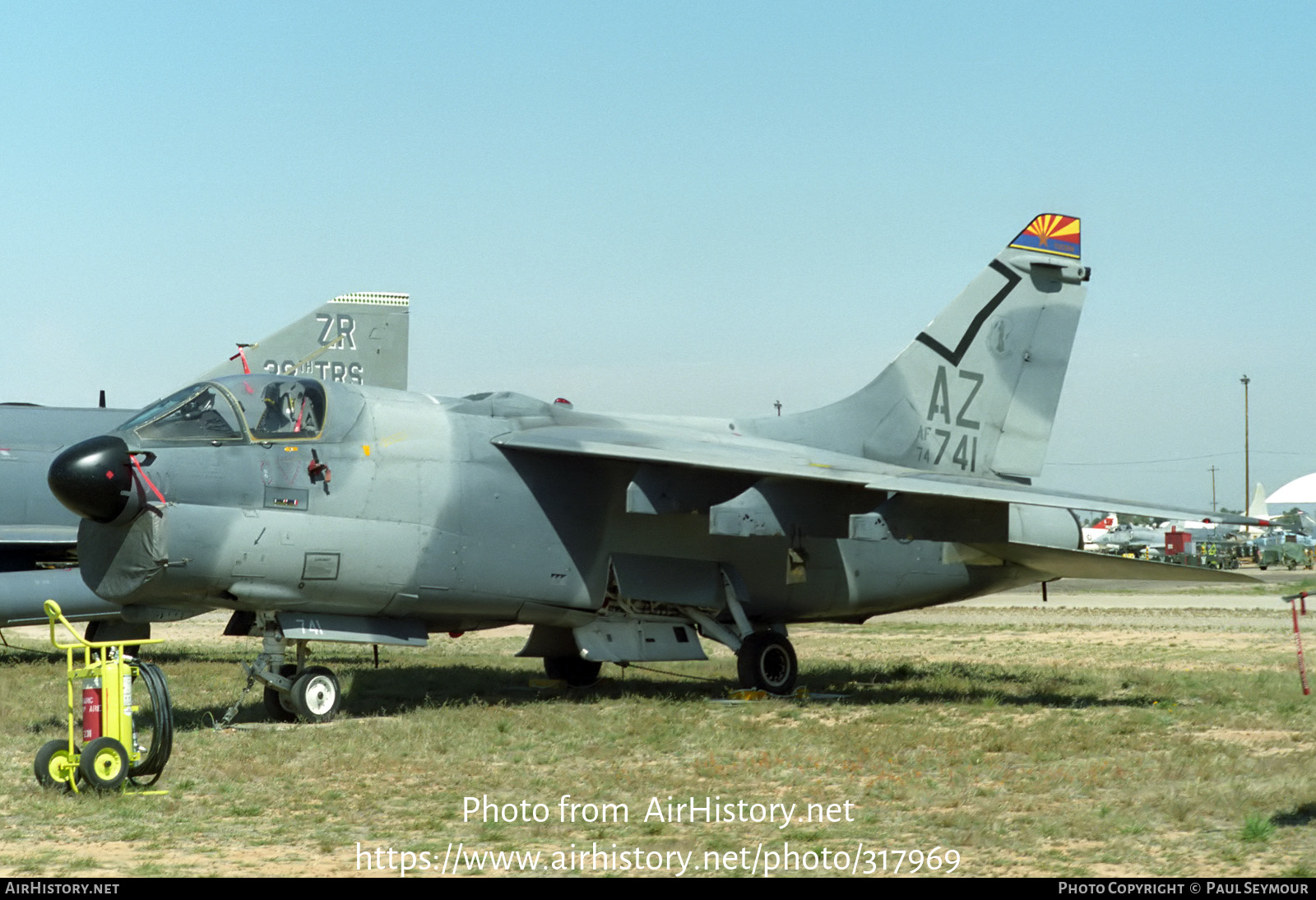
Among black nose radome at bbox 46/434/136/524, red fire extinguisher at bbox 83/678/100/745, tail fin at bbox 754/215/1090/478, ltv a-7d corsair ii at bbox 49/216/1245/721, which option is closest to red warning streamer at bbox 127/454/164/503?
ltv a-7d corsair ii at bbox 49/216/1245/721

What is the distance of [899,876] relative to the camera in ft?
23.4

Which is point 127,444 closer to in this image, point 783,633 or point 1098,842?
point 783,633

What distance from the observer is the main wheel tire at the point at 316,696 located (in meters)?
12.9

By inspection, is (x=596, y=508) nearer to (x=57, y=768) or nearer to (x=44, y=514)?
(x=57, y=768)

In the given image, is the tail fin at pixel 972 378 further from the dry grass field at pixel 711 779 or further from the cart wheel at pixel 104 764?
the cart wheel at pixel 104 764

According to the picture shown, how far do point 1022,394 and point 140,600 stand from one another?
10638 mm

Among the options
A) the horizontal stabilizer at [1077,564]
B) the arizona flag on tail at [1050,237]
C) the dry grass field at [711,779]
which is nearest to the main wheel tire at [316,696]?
the dry grass field at [711,779]

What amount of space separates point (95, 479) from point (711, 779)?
555cm

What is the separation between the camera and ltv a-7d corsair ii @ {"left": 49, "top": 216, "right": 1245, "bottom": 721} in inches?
483

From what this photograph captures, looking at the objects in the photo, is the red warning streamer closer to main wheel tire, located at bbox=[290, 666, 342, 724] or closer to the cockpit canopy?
the cockpit canopy

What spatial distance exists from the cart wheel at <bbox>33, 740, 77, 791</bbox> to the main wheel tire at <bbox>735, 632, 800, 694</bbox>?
750 cm

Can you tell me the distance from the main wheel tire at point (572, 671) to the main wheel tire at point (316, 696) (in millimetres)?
4055

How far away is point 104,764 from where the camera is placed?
9.25m

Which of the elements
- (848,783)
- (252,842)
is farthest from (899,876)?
(252,842)
